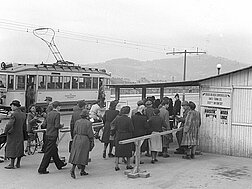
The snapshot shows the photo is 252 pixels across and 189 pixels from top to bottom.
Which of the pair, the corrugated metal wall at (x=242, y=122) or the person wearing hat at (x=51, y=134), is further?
the corrugated metal wall at (x=242, y=122)

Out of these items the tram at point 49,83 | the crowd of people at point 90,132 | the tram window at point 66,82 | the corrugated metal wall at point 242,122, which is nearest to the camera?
the crowd of people at point 90,132

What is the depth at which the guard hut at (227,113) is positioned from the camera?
454 inches

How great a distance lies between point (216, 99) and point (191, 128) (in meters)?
1.77

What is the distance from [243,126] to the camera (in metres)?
11.6

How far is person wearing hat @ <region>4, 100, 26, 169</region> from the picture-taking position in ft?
29.2

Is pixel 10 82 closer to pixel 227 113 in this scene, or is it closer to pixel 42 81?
pixel 42 81

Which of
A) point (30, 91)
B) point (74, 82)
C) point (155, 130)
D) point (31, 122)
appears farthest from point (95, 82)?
point (155, 130)

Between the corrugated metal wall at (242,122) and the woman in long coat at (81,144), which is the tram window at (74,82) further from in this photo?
the woman in long coat at (81,144)

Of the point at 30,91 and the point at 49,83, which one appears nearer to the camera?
the point at 30,91

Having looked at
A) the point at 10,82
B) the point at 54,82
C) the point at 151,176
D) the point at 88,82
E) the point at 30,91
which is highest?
the point at 88,82

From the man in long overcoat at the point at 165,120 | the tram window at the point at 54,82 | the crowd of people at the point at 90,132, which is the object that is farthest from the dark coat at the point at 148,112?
the tram window at the point at 54,82

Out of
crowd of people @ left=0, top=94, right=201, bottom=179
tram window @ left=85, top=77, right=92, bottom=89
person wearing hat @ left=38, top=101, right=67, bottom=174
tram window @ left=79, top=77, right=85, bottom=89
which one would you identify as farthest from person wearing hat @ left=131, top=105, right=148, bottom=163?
tram window @ left=85, top=77, right=92, bottom=89

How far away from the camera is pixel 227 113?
39.0 ft

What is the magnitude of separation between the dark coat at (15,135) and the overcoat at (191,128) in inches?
184
